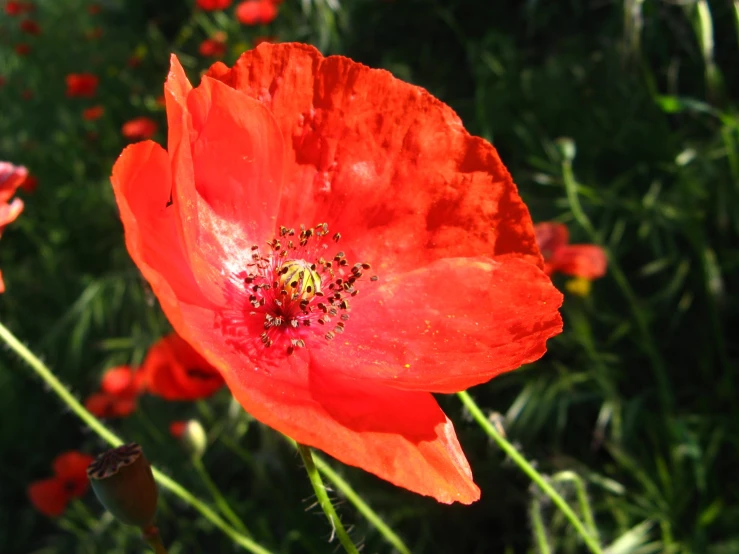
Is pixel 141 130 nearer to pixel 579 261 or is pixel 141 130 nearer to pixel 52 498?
pixel 52 498

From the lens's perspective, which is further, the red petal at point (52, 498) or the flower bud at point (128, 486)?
the red petal at point (52, 498)

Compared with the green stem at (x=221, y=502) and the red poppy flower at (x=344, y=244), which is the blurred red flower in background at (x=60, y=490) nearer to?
the green stem at (x=221, y=502)

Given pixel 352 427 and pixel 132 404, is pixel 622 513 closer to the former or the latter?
pixel 132 404

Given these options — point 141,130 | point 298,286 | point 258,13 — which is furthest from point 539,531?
point 258,13

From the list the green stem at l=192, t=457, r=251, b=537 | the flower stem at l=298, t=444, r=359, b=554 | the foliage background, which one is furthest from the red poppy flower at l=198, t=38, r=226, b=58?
the flower stem at l=298, t=444, r=359, b=554

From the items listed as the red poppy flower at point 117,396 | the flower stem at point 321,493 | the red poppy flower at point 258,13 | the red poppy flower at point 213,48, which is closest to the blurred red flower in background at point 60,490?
the red poppy flower at point 117,396

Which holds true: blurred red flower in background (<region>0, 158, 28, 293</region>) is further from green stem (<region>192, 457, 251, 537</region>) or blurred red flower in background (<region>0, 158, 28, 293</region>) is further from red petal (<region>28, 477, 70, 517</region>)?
red petal (<region>28, 477, 70, 517</region>)

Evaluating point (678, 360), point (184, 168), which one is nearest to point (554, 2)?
point (678, 360)
